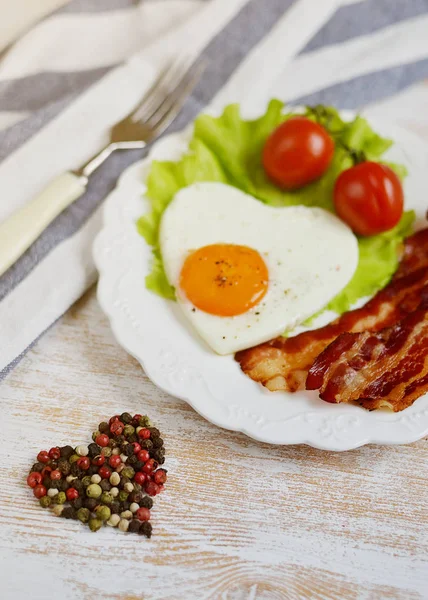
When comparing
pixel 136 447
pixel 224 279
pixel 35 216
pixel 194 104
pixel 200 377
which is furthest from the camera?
pixel 194 104

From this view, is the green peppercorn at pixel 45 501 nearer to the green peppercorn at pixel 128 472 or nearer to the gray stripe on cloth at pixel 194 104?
the green peppercorn at pixel 128 472

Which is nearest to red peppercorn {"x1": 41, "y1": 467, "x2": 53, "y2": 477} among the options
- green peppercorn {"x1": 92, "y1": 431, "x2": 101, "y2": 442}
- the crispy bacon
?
green peppercorn {"x1": 92, "y1": 431, "x2": 101, "y2": 442}

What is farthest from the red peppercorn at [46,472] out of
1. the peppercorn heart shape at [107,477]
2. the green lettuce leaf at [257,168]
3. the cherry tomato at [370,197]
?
the cherry tomato at [370,197]

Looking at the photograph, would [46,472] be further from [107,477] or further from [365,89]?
[365,89]

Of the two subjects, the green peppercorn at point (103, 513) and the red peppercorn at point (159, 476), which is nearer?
the green peppercorn at point (103, 513)

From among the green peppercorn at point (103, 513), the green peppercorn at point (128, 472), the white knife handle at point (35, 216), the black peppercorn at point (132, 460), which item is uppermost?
the white knife handle at point (35, 216)

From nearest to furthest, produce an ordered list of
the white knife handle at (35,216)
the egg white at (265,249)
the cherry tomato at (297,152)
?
the egg white at (265,249)
the white knife handle at (35,216)
the cherry tomato at (297,152)

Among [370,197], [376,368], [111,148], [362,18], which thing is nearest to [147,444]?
[376,368]
